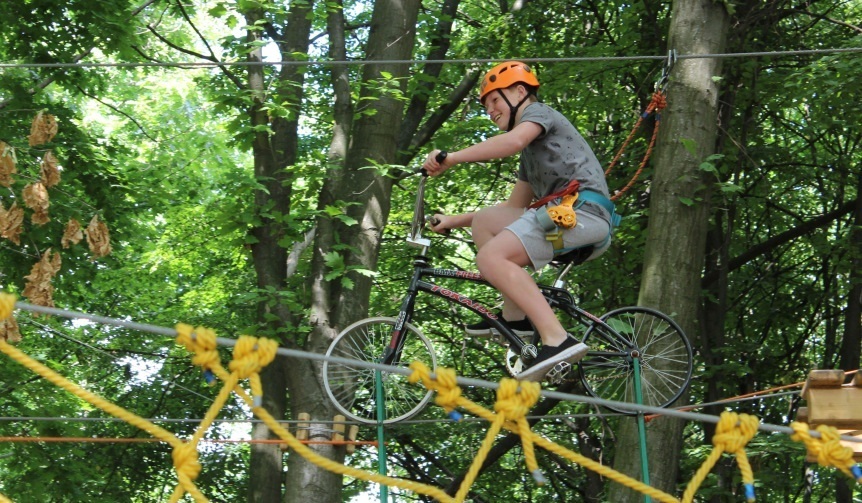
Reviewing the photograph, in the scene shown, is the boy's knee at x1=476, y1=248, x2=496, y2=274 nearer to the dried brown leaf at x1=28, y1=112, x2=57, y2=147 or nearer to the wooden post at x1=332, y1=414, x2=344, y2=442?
the wooden post at x1=332, y1=414, x2=344, y2=442

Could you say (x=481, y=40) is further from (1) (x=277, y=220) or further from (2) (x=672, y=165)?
(2) (x=672, y=165)

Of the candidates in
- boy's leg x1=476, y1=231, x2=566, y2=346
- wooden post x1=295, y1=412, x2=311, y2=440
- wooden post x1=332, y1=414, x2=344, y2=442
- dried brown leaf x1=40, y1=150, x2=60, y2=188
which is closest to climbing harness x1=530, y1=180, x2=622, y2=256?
boy's leg x1=476, y1=231, x2=566, y2=346

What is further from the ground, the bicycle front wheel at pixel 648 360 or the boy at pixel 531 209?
the boy at pixel 531 209

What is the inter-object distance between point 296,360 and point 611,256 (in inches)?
146

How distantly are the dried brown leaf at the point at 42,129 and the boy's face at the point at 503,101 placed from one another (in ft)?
11.1

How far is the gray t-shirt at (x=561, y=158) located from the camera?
17.3 ft

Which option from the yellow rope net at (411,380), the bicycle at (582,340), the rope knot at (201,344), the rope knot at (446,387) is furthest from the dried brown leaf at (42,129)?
the rope knot at (446,387)

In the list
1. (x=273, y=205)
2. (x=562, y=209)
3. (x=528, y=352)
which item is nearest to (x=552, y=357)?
(x=528, y=352)

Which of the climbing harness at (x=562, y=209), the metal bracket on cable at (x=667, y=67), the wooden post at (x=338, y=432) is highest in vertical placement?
the metal bracket on cable at (x=667, y=67)

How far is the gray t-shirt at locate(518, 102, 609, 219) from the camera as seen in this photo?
5.27 metres

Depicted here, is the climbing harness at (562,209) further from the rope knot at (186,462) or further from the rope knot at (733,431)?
the rope knot at (186,462)

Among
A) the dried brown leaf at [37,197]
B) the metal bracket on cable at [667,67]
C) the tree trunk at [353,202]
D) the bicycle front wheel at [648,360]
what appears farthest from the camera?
the dried brown leaf at [37,197]

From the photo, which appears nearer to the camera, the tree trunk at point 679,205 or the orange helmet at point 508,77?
the orange helmet at point 508,77

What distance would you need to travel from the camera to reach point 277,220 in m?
7.90
